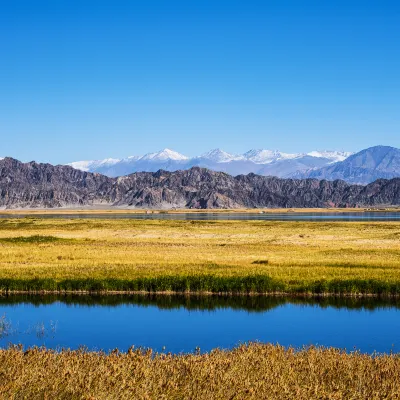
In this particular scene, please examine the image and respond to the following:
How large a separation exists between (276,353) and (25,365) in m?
6.87

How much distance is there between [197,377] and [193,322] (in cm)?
1759

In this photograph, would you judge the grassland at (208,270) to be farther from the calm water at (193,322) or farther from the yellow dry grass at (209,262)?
the calm water at (193,322)

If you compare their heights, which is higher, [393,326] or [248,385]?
[248,385]

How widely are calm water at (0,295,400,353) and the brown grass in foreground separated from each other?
9639mm

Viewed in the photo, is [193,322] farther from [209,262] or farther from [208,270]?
[209,262]

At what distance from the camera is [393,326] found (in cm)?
2738

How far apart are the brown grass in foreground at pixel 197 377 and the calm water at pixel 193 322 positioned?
9639mm

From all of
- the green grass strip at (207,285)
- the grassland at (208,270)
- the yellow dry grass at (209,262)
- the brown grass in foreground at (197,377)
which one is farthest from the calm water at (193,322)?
the brown grass in foreground at (197,377)

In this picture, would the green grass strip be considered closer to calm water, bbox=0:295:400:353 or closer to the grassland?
the grassland

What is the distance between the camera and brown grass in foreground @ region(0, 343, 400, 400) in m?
9.79

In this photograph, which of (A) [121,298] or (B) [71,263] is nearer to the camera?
(A) [121,298]

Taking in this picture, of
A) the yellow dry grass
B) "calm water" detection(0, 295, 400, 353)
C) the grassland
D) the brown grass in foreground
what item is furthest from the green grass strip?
the brown grass in foreground

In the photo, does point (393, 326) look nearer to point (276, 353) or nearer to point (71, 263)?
point (276, 353)

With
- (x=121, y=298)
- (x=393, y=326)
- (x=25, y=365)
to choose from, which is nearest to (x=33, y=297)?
(x=121, y=298)
